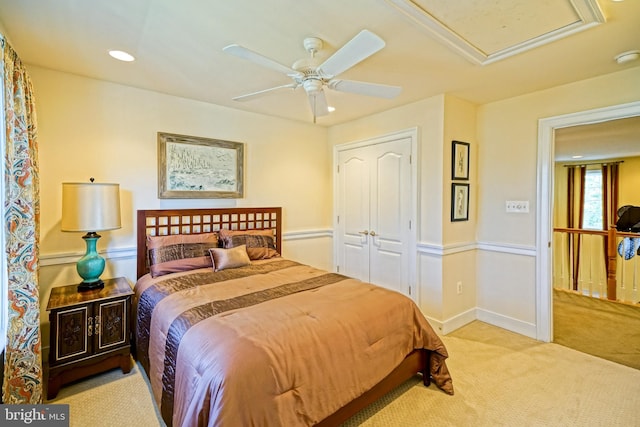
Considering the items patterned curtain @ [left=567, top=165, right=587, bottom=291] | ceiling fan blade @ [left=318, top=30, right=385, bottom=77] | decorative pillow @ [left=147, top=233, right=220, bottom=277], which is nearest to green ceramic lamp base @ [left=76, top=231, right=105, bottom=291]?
decorative pillow @ [left=147, top=233, right=220, bottom=277]

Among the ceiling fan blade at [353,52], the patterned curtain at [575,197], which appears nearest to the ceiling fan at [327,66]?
the ceiling fan blade at [353,52]

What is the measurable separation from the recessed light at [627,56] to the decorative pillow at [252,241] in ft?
11.4

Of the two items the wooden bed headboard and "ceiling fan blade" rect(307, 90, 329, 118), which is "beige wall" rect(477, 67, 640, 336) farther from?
the wooden bed headboard

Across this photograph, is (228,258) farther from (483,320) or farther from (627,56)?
(627,56)

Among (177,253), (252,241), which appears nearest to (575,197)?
(252,241)

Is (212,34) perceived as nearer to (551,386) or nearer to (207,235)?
(207,235)

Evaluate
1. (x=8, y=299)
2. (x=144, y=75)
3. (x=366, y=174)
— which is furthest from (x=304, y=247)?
(x=8, y=299)

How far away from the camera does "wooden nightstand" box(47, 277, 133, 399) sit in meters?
2.16

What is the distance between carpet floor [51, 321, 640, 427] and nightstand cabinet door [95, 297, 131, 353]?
28 cm

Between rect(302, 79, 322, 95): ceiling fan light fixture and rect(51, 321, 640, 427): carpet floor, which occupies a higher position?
rect(302, 79, 322, 95): ceiling fan light fixture

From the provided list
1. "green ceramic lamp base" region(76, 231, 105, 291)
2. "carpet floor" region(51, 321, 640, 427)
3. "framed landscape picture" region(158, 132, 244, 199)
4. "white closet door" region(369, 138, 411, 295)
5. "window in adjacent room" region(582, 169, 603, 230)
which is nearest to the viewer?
"carpet floor" region(51, 321, 640, 427)

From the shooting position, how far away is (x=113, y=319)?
2398mm

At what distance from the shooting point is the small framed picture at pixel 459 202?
3.29m

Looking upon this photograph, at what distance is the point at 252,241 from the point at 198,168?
102 centimetres
